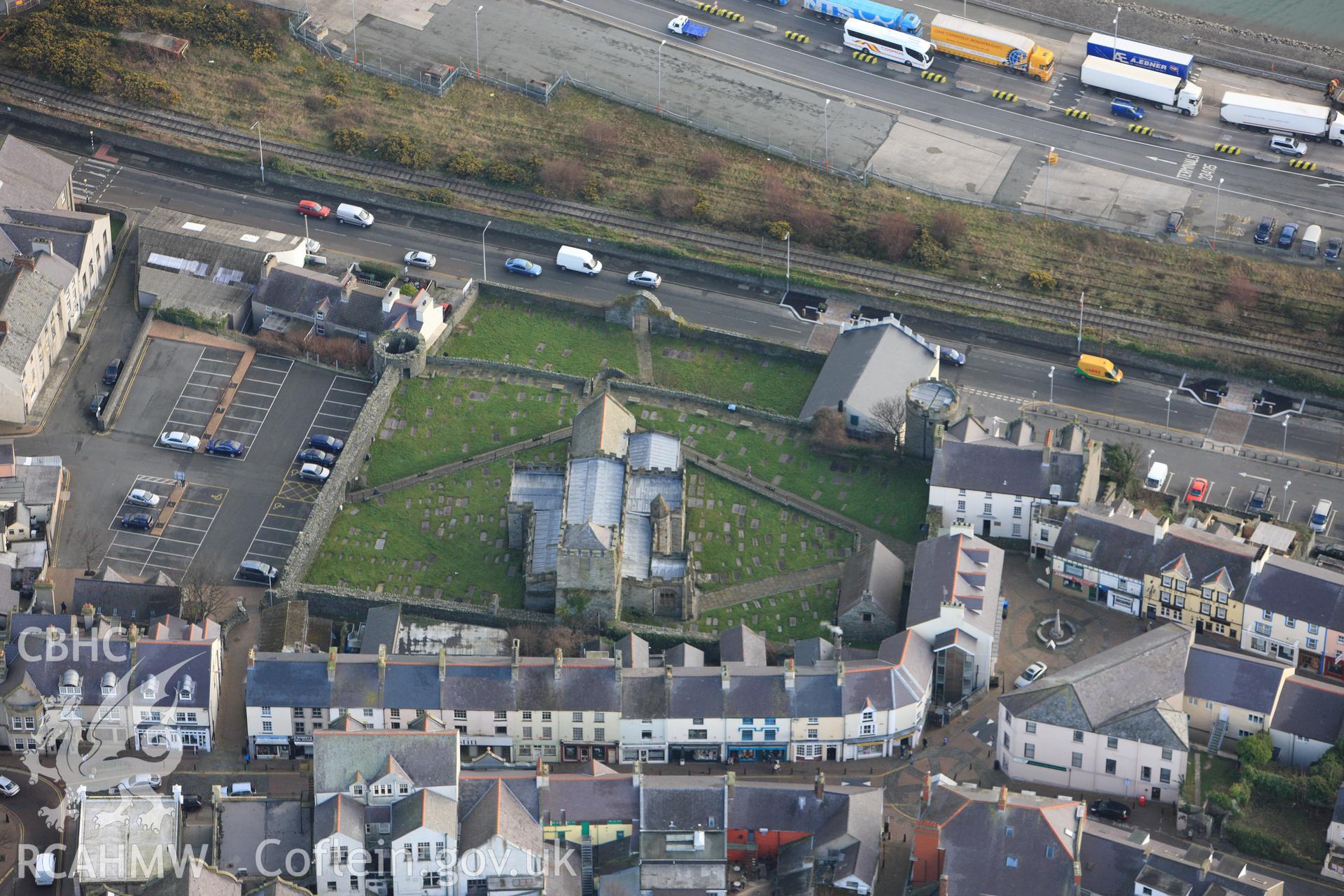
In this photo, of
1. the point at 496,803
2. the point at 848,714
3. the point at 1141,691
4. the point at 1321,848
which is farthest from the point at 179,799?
the point at 1321,848

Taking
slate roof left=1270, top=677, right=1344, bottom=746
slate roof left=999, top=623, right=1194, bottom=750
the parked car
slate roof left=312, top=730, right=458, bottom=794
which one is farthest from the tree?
slate roof left=312, top=730, right=458, bottom=794

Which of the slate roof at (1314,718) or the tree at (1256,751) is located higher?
the slate roof at (1314,718)

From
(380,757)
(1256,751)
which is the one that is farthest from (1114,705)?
(380,757)

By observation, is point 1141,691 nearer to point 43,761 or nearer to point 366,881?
point 366,881

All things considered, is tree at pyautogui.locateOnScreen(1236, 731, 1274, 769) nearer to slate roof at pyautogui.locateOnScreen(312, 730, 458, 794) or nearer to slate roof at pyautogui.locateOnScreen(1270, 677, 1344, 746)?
slate roof at pyautogui.locateOnScreen(1270, 677, 1344, 746)

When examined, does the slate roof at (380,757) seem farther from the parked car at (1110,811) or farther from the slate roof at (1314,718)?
the slate roof at (1314,718)

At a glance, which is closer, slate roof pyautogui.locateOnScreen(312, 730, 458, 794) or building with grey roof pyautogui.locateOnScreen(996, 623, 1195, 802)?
slate roof pyautogui.locateOnScreen(312, 730, 458, 794)

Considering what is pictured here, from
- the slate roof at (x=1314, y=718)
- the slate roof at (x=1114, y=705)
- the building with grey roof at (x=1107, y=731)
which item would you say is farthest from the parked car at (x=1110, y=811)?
the slate roof at (x=1314, y=718)
